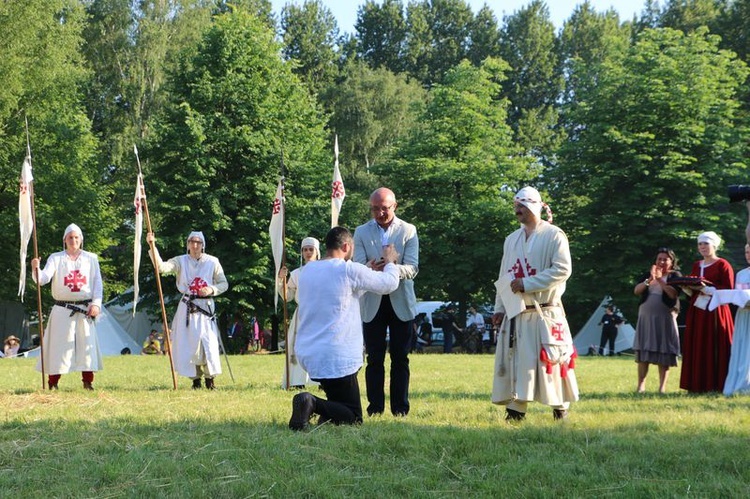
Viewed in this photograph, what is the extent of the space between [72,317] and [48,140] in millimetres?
26674

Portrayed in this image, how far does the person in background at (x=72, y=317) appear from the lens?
489 inches

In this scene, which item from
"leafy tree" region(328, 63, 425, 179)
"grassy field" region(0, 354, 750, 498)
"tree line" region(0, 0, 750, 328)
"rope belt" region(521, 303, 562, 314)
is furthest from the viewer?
"leafy tree" region(328, 63, 425, 179)

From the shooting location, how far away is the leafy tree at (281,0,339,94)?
55312 millimetres

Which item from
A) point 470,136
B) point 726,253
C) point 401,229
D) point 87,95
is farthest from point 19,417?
point 87,95

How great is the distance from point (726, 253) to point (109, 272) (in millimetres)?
22958

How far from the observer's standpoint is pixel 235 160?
34906 mm

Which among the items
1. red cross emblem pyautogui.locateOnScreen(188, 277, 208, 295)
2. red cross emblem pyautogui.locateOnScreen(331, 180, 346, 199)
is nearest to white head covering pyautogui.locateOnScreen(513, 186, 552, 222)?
red cross emblem pyautogui.locateOnScreen(331, 180, 346, 199)

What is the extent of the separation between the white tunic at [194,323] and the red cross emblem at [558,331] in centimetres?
562

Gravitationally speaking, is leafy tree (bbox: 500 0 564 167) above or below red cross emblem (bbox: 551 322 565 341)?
above

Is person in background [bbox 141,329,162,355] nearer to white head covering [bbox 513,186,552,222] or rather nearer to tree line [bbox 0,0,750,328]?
tree line [bbox 0,0,750,328]

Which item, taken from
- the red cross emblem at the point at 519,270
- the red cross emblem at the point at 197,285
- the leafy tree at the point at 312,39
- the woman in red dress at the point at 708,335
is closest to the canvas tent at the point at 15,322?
the leafy tree at the point at 312,39

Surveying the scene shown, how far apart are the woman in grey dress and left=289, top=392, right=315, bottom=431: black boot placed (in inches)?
231

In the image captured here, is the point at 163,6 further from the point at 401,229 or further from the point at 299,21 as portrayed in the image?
the point at 401,229

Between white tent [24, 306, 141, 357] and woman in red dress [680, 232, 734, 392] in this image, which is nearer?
woman in red dress [680, 232, 734, 392]
